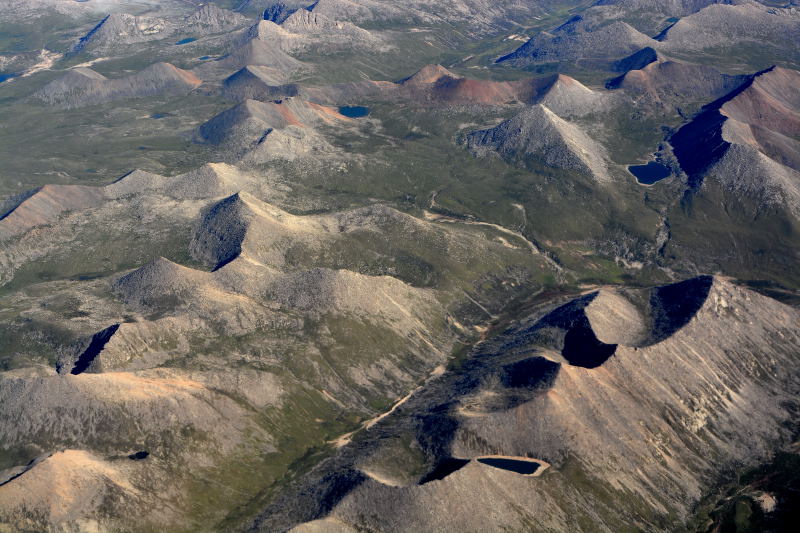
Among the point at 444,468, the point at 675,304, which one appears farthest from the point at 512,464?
the point at 675,304

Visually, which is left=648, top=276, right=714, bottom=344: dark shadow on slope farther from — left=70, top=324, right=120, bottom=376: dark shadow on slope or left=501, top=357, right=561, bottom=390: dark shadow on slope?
left=70, top=324, right=120, bottom=376: dark shadow on slope

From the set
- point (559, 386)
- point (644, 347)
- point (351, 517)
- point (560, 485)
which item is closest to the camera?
point (351, 517)

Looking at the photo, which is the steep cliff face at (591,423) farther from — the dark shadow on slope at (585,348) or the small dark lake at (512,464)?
the small dark lake at (512,464)

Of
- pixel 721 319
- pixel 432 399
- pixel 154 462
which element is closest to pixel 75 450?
pixel 154 462

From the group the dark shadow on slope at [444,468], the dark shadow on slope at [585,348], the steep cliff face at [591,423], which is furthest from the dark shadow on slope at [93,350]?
the dark shadow on slope at [585,348]

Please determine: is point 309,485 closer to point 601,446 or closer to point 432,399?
point 432,399
